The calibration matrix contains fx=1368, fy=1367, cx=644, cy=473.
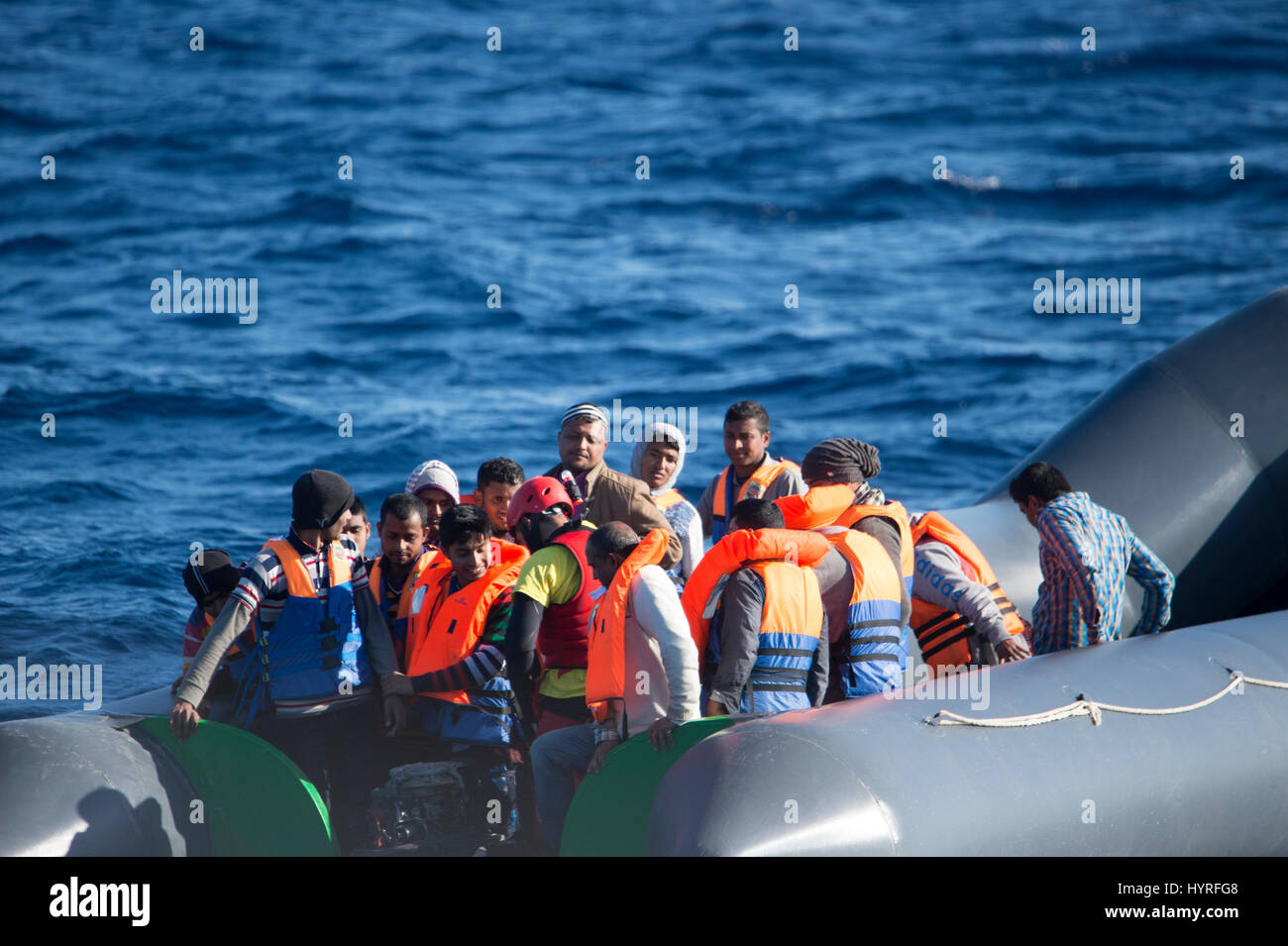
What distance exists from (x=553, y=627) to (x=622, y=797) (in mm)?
763

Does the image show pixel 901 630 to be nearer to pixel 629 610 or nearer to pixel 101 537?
pixel 629 610

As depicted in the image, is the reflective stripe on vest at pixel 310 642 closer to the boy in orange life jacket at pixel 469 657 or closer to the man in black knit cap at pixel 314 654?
the man in black knit cap at pixel 314 654

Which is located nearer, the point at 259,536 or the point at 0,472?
the point at 259,536

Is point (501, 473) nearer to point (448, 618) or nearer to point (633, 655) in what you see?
point (448, 618)

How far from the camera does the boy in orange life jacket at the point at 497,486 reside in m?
6.26

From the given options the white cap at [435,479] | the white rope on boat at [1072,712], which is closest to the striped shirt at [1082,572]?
the white rope on boat at [1072,712]

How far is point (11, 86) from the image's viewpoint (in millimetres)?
22094

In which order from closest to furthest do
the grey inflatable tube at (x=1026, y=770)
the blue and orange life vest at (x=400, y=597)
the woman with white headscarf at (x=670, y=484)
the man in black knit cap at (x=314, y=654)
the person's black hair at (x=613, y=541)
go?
1. the grey inflatable tube at (x=1026, y=770)
2. the person's black hair at (x=613, y=541)
3. the man in black knit cap at (x=314, y=654)
4. the blue and orange life vest at (x=400, y=597)
5. the woman with white headscarf at (x=670, y=484)

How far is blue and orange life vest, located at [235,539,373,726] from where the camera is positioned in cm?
505

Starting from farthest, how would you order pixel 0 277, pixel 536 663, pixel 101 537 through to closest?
pixel 0 277 < pixel 101 537 < pixel 536 663

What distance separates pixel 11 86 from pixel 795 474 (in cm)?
1987

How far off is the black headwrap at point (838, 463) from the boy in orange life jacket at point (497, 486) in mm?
1331

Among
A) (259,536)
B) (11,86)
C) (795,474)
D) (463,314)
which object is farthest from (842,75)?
(795,474)
